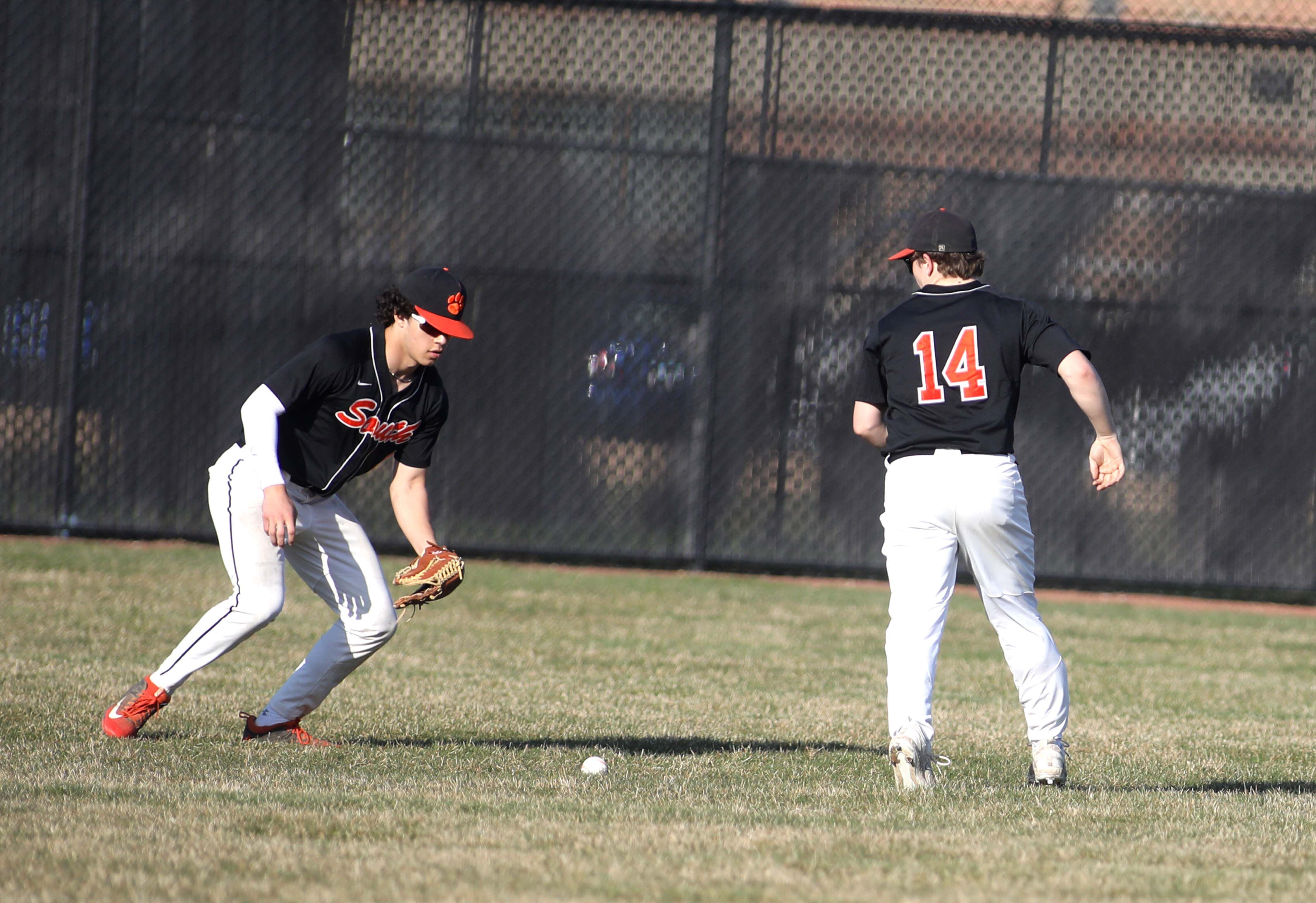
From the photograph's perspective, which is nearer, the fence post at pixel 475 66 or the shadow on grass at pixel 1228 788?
the shadow on grass at pixel 1228 788

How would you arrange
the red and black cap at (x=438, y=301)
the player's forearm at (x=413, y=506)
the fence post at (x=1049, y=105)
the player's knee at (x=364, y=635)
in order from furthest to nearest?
the fence post at (x=1049, y=105), the player's forearm at (x=413, y=506), the player's knee at (x=364, y=635), the red and black cap at (x=438, y=301)

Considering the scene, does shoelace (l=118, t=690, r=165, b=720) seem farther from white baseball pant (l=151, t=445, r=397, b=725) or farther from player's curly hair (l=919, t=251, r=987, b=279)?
player's curly hair (l=919, t=251, r=987, b=279)

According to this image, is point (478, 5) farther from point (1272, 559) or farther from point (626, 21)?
point (1272, 559)

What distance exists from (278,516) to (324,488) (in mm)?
450

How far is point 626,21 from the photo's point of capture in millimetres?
11812

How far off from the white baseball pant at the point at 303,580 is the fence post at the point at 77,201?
700 centimetres

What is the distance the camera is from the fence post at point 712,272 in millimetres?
11781

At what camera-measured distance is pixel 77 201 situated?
11867 mm

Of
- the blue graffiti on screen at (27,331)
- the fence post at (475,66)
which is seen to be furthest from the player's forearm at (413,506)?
the blue graffiti on screen at (27,331)

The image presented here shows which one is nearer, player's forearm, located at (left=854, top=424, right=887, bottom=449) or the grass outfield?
the grass outfield

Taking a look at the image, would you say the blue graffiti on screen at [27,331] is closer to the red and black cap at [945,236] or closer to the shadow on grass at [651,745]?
the shadow on grass at [651,745]

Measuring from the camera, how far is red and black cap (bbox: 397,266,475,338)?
5.24 m

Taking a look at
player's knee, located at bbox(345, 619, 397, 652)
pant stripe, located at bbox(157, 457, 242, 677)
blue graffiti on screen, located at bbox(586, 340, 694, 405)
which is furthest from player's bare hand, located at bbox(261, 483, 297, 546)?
blue graffiti on screen, located at bbox(586, 340, 694, 405)

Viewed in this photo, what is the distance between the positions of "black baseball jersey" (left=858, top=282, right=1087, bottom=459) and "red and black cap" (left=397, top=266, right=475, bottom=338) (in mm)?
1472
